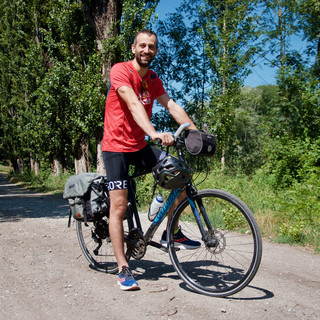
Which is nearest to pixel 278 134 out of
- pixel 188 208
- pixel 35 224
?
pixel 35 224

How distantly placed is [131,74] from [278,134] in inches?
388

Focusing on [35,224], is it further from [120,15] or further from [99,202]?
[120,15]

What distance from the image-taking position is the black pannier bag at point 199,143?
10.3ft

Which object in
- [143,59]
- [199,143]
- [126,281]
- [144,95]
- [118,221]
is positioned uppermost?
[143,59]

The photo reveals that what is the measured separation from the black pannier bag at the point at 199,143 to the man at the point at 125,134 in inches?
10.9

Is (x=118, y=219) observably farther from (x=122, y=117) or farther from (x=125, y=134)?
(x=122, y=117)

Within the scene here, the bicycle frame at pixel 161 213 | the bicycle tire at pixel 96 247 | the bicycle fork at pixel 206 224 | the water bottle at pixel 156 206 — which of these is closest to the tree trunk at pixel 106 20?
the bicycle tire at pixel 96 247

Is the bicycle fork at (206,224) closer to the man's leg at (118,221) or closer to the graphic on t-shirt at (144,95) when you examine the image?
the man's leg at (118,221)

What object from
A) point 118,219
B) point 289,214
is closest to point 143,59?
point 118,219

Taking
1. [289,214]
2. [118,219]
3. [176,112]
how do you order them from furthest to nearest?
[289,214] < [176,112] < [118,219]

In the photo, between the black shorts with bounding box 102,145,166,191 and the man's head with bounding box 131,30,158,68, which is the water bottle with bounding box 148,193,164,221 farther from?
the man's head with bounding box 131,30,158,68

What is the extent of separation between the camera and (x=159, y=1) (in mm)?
13141

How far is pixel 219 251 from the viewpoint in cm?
320

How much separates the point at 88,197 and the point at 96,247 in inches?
27.1
